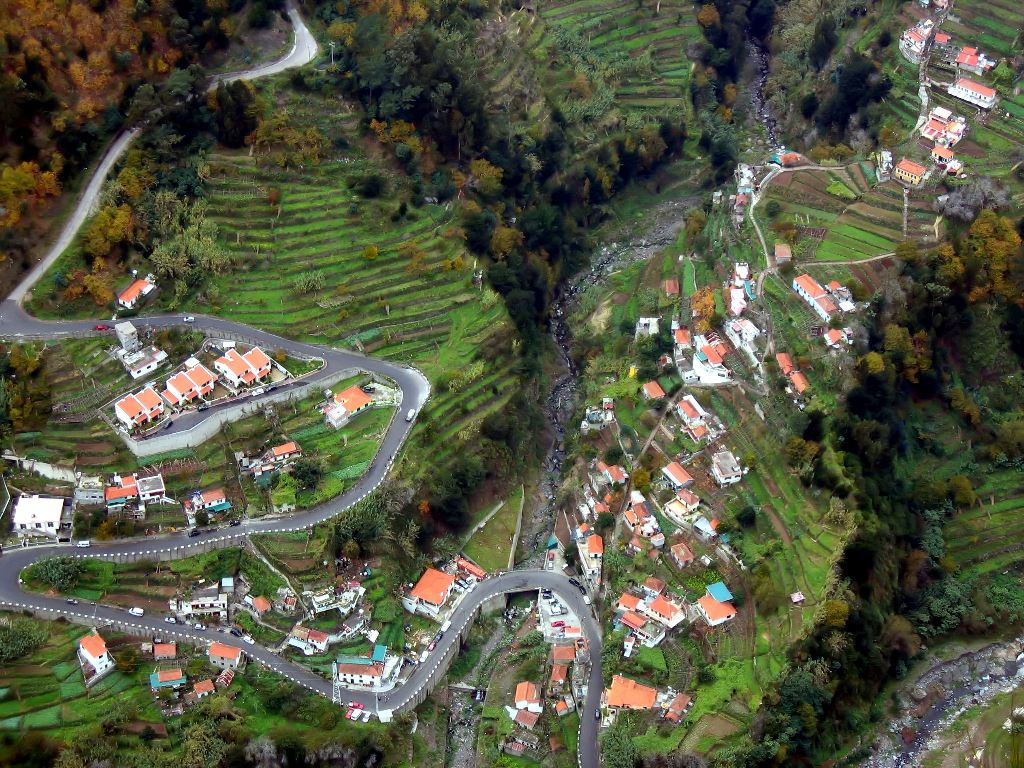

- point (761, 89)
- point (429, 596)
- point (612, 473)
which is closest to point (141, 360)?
point (429, 596)

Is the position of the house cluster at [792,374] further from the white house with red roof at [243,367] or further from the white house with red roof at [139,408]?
the white house with red roof at [139,408]

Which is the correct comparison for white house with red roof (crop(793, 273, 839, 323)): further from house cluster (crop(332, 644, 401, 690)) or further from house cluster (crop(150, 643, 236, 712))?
house cluster (crop(150, 643, 236, 712))

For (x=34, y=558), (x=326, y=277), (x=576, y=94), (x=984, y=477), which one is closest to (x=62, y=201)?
(x=326, y=277)

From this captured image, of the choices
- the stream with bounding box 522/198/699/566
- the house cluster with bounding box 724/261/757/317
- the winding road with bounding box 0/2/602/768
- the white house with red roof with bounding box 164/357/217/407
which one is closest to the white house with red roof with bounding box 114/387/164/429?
the white house with red roof with bounding box 164/357/217/407

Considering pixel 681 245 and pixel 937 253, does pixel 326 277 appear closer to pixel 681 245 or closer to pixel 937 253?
pixel 681 245

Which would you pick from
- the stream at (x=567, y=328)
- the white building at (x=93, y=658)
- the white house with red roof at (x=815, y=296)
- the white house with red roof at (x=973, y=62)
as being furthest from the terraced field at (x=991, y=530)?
the white building at (x=93, y=658)

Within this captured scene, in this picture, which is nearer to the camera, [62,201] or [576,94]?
[62,201]
